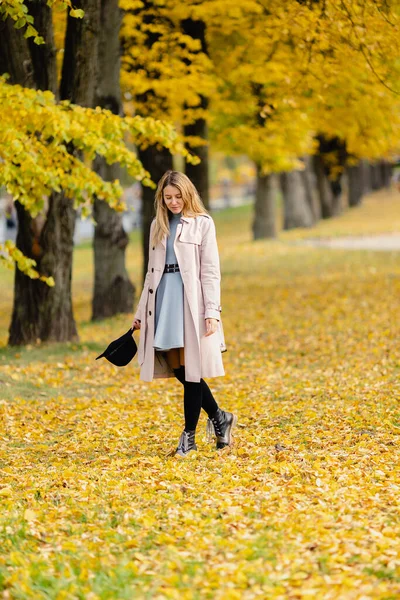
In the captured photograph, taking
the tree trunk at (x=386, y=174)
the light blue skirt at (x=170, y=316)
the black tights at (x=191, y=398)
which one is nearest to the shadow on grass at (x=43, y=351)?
the black tights at (x=191, y=398)

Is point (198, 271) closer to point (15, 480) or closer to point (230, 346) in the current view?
point (15, 480)

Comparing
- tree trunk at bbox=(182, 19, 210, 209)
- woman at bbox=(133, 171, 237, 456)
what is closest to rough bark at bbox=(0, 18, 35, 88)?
woman at bbox=(133, 171, 237, 456)

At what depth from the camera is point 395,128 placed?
20.8 meters

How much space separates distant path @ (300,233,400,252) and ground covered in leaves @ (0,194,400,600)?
15720mm

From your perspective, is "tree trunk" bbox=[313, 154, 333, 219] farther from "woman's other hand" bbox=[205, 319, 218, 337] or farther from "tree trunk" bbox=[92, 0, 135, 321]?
"woman's other hand" bbox=[205, 319, 218, 337]

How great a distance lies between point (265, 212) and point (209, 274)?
89.7ft

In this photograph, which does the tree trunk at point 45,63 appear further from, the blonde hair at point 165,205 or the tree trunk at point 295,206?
the tree trunk at point 295,206

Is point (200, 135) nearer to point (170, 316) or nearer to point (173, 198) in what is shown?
point (173, 198)

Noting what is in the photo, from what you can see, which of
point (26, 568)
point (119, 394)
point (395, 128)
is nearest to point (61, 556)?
point (26, 568)

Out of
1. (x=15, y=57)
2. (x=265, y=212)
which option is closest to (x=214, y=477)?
(x=15, y=57)

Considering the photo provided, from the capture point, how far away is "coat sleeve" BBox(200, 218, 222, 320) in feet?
22.4

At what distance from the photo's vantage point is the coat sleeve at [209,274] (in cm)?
682

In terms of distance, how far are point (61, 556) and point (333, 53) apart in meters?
9.06

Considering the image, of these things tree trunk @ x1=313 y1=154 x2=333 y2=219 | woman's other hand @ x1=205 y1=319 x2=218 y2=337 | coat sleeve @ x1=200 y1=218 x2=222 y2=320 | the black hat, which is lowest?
the black hat
